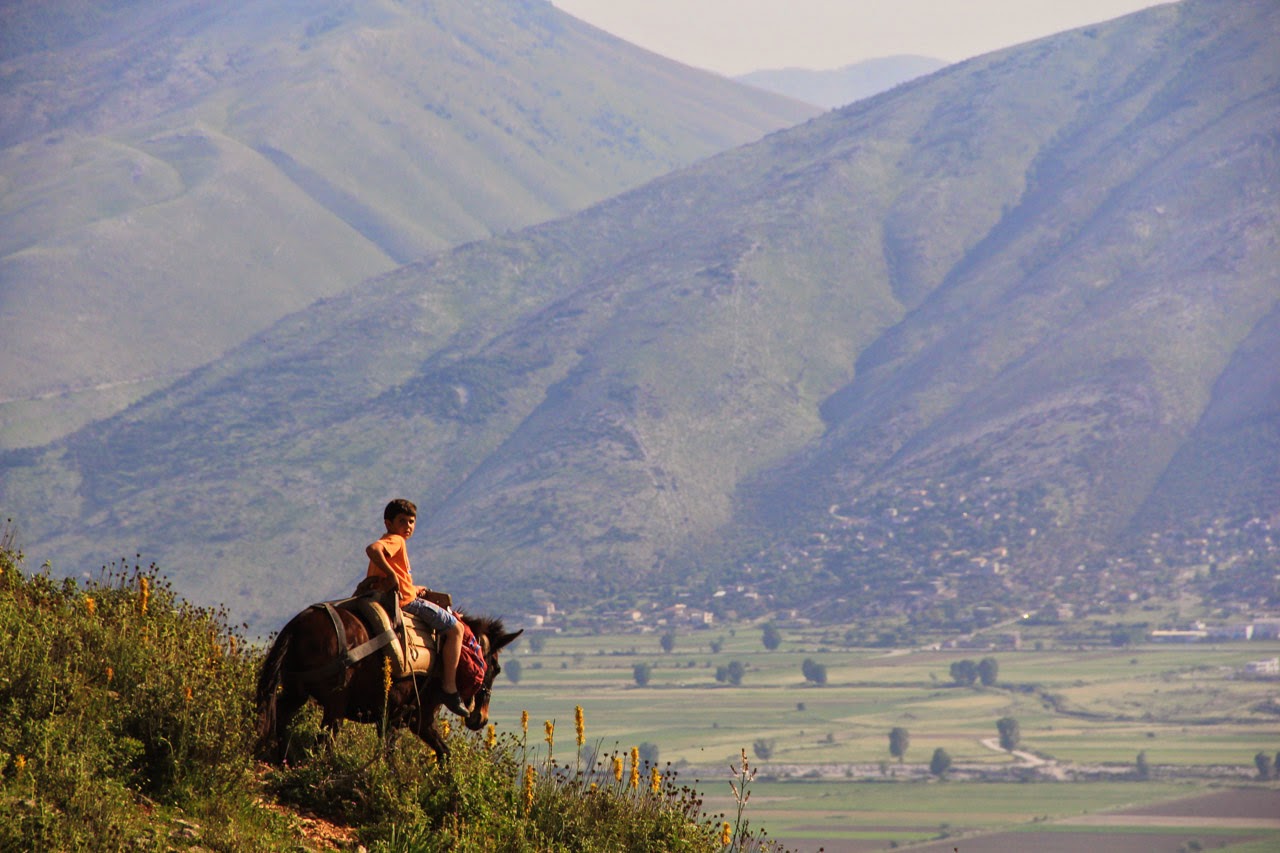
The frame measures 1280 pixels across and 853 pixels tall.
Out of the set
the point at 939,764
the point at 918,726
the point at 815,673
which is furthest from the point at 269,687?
the point at 815,673

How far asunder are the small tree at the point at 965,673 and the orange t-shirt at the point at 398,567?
147814 mm

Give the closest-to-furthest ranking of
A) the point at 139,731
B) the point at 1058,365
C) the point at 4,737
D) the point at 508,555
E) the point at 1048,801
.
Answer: the point at 4,737, the point at 139,731, the point at 1048,801, the point at 508,555, the point at 1058,365

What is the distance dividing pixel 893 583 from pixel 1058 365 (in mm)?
35182

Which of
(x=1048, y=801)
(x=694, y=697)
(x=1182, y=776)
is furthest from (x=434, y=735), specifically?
(x=694, y=697)

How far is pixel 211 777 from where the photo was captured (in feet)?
32.6

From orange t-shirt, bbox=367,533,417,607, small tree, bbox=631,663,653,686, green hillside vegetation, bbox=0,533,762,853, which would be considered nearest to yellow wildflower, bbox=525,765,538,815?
green hillside vegetation, bbox=0,533,762,853

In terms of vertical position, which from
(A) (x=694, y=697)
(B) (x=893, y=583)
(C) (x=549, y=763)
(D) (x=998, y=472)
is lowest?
(C) (x=549, y=763)

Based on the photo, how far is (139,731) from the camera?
33.1ft

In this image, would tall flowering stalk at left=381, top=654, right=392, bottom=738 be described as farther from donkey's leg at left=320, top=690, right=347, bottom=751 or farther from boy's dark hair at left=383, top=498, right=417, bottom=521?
boy's dark hair at left=383, top=498, right=417, bottom=521

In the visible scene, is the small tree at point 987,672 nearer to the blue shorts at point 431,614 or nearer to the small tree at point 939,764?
the small tree at point 939,764

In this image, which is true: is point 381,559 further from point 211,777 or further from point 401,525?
point 211,777

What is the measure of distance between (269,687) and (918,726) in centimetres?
12810

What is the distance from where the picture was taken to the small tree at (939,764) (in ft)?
392

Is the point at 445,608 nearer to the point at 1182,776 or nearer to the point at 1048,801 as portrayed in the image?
the point at 1048,801
